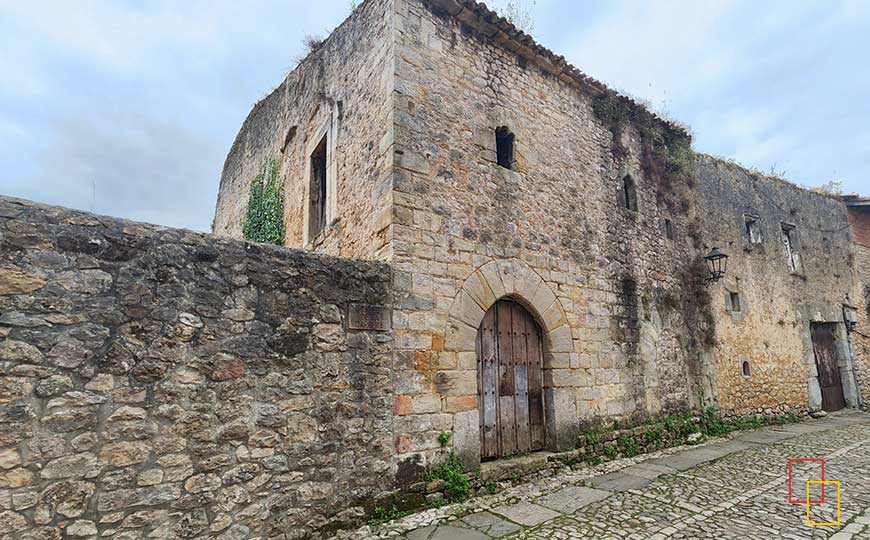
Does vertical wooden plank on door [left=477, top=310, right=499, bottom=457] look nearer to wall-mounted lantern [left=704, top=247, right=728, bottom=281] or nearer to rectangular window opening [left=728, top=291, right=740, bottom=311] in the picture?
wall-mounted lantern [left=704, top=247, right=728, bottom=281]

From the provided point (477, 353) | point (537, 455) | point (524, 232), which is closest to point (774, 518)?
point (537, 455)

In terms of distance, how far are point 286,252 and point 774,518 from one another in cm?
467

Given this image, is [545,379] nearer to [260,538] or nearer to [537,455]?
[537,455]

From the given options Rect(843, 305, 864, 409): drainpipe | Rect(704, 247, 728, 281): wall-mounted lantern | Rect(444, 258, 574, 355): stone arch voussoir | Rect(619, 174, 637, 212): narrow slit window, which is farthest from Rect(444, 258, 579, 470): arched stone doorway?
Rect(843, 305, 864, 409): drainpipe

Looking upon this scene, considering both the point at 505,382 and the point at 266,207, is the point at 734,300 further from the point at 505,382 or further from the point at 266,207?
the point at 266,207

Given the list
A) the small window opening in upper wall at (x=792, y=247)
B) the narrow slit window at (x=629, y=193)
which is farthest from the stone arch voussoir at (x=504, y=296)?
the small window opening in upper wall at (x=792, y=247)

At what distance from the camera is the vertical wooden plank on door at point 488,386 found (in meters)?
5.27

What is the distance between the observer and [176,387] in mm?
3332

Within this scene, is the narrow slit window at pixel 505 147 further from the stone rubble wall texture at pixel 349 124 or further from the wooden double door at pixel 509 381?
the wooden double door at pixel 509 381

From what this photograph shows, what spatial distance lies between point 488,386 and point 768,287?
7.80m

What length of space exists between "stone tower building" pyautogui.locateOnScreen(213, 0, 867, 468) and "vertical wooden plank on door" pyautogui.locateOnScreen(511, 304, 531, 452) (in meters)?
0.02

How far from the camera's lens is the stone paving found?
379cm

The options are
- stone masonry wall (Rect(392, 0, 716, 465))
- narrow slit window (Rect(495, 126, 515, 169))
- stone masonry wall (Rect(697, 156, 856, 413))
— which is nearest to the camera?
stone masonry wall (Rect(392, 0, 716, 465))

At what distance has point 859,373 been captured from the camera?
11148 mm
